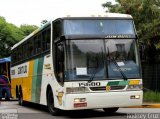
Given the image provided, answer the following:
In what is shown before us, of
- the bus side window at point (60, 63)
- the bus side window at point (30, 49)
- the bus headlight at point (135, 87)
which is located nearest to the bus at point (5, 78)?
the bus side window at point (30, 49)

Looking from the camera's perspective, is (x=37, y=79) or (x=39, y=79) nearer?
(x=39, y=79)

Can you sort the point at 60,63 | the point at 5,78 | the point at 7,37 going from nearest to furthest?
the point at 60,63 < the point at 5,78 < the point at 7,37

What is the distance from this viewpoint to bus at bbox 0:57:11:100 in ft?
104

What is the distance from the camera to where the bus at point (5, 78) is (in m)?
31.7

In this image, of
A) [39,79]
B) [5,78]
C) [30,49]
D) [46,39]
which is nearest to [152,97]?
[30,49]

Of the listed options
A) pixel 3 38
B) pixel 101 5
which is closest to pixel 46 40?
pixel 101 5

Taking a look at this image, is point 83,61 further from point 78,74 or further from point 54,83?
point 54,83

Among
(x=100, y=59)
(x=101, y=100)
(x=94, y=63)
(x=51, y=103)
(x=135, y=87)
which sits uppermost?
(x=100, y=59)

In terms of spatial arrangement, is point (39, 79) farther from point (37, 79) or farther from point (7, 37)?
point (7, 37)

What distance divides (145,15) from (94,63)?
1420 cm

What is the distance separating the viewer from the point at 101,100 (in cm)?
1484

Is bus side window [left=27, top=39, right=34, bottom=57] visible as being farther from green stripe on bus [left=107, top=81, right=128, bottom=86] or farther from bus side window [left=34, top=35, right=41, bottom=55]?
green stripe on bus [left=107, top=81, right=128, bottom=86]

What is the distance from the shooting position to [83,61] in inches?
590

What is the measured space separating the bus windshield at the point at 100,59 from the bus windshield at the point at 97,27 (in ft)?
1.07
